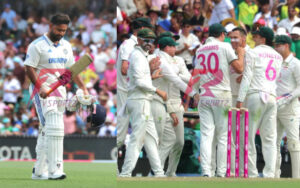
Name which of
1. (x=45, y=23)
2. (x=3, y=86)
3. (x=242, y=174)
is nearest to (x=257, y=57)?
(x=242, y=174)

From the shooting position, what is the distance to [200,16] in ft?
49.2

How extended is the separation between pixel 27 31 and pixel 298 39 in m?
11.2

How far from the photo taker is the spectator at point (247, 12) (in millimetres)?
15273

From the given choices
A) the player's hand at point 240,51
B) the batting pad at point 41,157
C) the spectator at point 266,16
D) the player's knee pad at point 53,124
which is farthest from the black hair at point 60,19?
the spectator at point 266,16

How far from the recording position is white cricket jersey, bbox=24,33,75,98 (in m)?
8.76

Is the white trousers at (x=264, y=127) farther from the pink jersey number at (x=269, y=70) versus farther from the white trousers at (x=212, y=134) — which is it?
the white trousers at (x=212, y=134)

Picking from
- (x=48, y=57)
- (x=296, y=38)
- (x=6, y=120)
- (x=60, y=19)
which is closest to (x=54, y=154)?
(x=48, y=57)

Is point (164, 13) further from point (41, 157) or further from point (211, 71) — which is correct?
point (41, 157)

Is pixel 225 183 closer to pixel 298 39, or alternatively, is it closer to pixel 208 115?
pixel 208 115

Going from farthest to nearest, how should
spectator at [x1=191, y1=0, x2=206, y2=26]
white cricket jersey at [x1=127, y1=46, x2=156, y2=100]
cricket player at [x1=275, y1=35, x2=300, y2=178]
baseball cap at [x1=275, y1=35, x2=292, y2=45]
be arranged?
spectator at [x1=191, y1=0, x2=206, y2=26]
baseball cap at [x1=275, y1=35, x2=292, y2=45]
cricket player at [x1=275, y1=35, x2=300, y2=178]
white cricket jersey at [x1=127, y1=46, x2=156, y2=100]

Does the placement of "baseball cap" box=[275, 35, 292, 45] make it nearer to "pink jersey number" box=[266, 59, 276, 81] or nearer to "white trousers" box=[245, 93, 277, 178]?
"pink jersey number" box=[266, 59, 276, 81]

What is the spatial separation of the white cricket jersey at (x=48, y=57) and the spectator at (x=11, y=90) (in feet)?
31.8

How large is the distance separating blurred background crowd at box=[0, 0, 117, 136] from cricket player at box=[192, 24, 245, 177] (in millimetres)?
5987

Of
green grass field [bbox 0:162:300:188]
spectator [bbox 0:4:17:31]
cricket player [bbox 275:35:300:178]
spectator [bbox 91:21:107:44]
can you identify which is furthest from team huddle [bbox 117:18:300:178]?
spectator [bbox 0:4:17:31]
